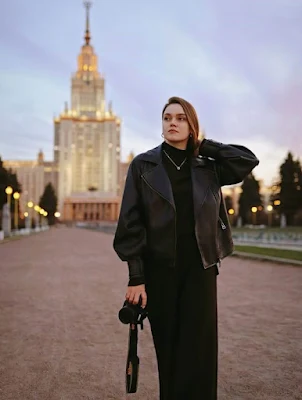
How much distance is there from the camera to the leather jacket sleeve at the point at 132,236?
2926 mm

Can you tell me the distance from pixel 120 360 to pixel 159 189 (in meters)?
2.81

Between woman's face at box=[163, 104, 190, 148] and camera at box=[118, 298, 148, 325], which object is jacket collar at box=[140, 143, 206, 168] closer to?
woman's face at box=[163, 104, 190, 148]

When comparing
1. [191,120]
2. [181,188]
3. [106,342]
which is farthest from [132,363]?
[106,342]

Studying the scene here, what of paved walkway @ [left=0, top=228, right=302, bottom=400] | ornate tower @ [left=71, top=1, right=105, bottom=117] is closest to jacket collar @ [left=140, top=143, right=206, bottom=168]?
paved walkway @ [left=0, top=228, right=302, bottom=400]

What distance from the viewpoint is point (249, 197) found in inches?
3130

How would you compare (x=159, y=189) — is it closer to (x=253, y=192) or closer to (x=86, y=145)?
(x=253, y=192)

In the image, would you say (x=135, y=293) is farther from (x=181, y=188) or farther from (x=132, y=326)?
(x=181, y=188)

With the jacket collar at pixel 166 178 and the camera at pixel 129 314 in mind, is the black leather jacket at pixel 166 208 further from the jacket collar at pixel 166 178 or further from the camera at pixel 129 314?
the camera at pixel 129 314

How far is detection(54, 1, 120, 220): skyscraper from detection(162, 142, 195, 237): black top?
133 m

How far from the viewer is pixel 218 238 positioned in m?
3.06

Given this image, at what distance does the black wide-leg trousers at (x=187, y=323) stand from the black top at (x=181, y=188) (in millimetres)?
77

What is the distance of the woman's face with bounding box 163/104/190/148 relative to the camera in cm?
305

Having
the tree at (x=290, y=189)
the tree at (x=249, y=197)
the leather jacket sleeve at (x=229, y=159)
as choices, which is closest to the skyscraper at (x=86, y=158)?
the tree at (x=249, y=197)

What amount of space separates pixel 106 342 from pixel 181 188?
3.52 m
